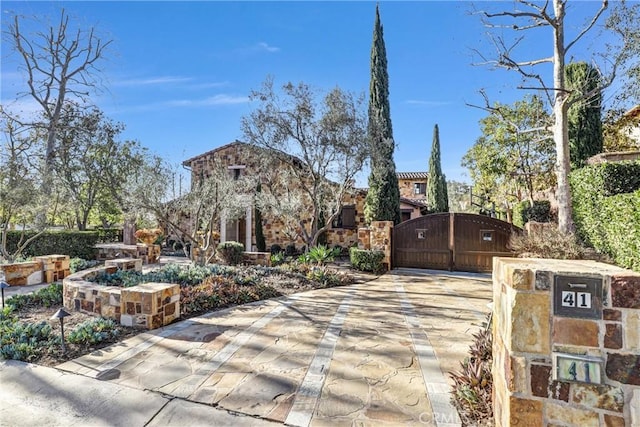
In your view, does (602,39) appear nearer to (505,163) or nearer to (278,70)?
(505,163)

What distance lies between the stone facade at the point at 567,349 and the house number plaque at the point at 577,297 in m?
0.01

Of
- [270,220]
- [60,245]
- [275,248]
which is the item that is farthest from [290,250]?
[60,245]

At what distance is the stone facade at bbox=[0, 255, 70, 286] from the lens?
7.89 meters

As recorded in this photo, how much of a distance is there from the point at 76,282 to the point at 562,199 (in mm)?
10551

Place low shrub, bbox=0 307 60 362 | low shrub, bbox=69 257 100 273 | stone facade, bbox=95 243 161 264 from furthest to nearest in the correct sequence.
Result: stone facade, bbox=95 243 161 264, low shrub, bbox=69 257 100 273, low shrub, bbox=0 307 60 362

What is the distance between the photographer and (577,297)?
199 centimetres

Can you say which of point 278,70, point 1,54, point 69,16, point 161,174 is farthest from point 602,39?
point 1,54

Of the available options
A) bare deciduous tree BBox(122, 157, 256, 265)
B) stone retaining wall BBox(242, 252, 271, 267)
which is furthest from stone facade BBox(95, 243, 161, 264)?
stone retaining wall BBox(242, 252, 271, 267)

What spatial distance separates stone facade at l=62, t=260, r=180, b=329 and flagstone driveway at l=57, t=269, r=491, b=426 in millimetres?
294

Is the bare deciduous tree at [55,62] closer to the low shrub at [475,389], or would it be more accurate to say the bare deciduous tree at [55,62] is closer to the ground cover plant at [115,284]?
the ground cover plant at [115,284]

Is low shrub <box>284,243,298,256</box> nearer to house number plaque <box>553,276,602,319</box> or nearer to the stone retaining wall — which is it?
the stone retaining wall

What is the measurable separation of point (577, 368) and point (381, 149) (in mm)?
10107

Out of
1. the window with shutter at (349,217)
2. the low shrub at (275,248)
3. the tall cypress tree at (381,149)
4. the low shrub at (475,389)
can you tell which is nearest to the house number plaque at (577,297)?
the low shrub at (475,389)

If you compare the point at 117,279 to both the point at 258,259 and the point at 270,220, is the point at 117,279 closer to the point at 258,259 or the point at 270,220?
→ the point at 258,259
